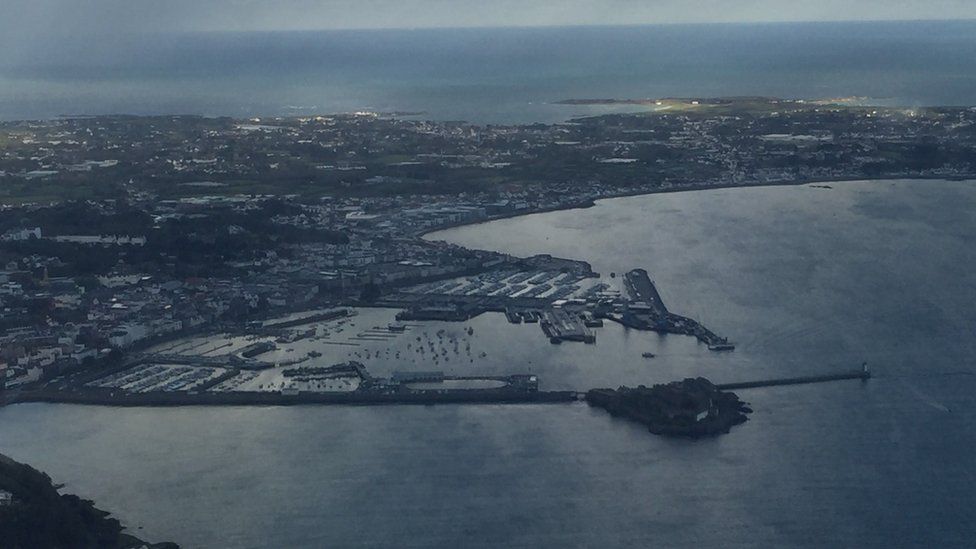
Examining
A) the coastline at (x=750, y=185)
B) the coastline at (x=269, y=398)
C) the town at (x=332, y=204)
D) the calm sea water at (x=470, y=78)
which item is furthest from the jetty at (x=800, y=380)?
the calm sea water at (x=470, y=78)

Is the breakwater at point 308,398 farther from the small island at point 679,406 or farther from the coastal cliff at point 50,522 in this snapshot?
the coastal cliff at point 50,522

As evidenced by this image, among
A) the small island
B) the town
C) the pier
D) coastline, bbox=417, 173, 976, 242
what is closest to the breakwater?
the town

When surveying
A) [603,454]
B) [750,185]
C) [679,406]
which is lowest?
[603,454]

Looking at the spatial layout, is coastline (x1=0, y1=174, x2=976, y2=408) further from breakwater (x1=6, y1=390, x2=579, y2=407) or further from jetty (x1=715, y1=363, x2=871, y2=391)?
jetty (x1=715, y1=363, x2=871, y2=391)

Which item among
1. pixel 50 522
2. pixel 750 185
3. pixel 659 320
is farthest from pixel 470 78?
pixel 50 522

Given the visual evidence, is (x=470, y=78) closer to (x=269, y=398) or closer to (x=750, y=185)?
(x=750, y=185)
